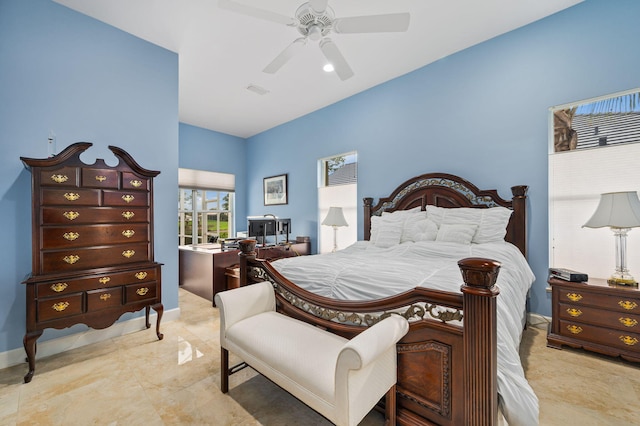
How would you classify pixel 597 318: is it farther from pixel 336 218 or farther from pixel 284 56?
pixel 284 56

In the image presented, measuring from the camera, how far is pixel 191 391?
182cm

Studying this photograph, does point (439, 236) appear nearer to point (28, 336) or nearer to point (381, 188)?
point (381, 188)

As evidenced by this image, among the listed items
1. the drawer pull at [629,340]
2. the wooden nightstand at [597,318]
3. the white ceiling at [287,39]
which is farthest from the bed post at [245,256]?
the drawer pull at [629,340]

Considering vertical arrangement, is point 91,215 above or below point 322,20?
below

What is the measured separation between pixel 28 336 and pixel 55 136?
173 cm

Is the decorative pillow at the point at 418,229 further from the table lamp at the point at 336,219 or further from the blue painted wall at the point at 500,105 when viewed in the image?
the table lamp at the point at 336,219

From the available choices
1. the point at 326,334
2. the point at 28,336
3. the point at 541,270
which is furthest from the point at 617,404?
the point at 28,336

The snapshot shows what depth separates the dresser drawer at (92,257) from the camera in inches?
83.2

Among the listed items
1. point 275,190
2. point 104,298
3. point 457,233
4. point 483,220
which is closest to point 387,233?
point 457,233

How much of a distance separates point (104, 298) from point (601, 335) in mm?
4157

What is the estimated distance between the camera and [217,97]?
434 cm

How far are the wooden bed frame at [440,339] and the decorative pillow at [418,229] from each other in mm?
1519

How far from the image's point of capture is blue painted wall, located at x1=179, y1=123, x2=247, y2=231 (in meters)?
5.43

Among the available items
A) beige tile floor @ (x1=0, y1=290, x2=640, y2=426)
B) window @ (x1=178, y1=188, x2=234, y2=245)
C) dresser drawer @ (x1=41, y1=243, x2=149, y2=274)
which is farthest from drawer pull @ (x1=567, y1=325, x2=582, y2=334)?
window @ (x1=178, y1=188, x2=234, y2=245)
